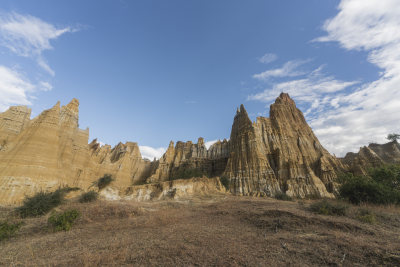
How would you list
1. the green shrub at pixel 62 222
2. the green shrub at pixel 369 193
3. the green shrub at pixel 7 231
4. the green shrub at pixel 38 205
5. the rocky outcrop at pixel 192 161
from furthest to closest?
the rocky outcrop at pixel 192 161 → the green shrub at pixel 369 193 → the green shrub at pixel 38 205 → the green shrub at pixel 62 222 → the green shrub at pixel 7 231

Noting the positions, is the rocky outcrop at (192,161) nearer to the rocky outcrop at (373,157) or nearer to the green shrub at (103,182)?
the green shrub at (103,182)

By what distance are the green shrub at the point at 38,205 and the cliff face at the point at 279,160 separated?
93.0ft

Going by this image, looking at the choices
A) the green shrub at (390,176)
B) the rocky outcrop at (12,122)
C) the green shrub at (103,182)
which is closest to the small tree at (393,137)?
the green shrub at (390,176)

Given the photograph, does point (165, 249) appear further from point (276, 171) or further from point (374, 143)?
point (374, 143)

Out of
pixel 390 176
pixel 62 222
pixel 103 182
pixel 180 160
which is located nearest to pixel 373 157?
pixel 390 176

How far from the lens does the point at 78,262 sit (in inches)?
167

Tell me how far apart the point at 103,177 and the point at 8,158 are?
1842cm

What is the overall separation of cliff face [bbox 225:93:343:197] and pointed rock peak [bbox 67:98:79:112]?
122 feet

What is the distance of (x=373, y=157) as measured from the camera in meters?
37.7

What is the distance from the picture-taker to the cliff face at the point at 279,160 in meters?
31.8

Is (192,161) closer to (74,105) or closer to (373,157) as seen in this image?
(74,105)

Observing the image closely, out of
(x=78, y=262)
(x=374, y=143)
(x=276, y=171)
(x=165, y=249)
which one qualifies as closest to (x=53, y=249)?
(x=78, y=262)

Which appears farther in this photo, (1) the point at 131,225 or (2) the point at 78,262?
(1) the point at 131,225

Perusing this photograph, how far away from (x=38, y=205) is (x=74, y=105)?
30.0 meters
